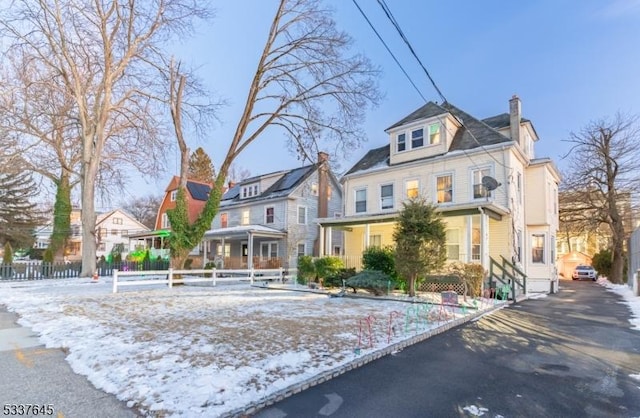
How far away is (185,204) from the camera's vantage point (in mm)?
17250

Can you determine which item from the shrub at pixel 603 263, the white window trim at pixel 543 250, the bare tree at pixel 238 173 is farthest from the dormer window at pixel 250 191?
the shrub at pixel 603 263

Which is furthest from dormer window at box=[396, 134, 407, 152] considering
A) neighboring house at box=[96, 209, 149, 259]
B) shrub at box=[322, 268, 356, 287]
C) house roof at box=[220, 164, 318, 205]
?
neighboring house at box=[96, 209, 149, 259]

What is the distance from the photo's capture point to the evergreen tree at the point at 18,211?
3317cm

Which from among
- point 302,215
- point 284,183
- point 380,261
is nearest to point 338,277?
point 380,261

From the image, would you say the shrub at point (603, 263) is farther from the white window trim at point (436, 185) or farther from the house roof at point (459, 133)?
the white window trim at point (436, 185)

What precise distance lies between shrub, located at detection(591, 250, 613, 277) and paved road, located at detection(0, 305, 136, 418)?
3488cm

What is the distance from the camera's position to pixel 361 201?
20234mm

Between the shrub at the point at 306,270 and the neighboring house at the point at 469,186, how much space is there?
219 cm

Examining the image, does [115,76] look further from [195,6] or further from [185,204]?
[185,204]

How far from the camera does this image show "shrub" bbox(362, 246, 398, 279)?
13688 millimetres

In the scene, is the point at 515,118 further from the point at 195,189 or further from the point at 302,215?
the point at 195,189

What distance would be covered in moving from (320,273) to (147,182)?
43.3 ft

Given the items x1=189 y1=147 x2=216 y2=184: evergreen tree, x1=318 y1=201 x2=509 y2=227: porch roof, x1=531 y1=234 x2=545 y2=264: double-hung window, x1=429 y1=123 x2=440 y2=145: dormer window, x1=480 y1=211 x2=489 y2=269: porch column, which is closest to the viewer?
x1=480 y1=211 x2=489 y2=269: porch column

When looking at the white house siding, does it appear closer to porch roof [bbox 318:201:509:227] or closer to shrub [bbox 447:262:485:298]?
porch roof [bbox 318:201:509:227]
